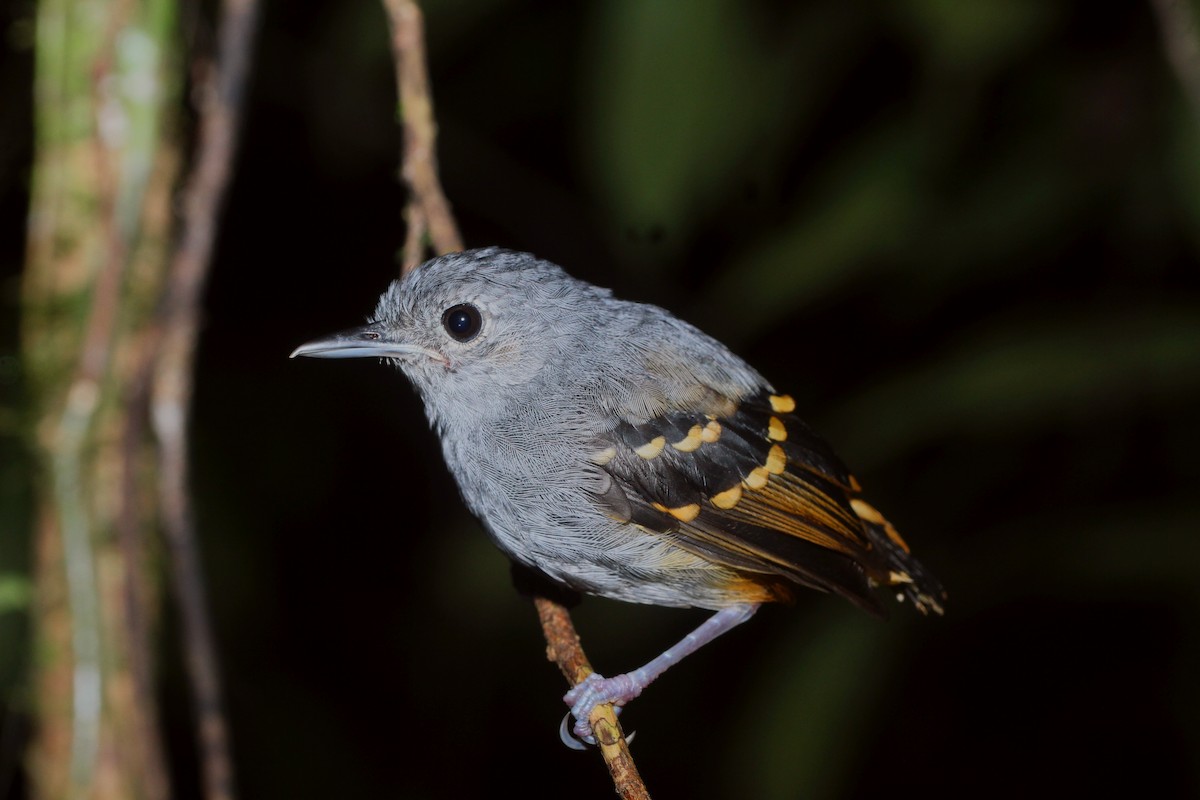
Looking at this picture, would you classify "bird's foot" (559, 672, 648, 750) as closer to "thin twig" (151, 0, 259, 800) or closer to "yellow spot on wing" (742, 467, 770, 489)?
"yellow spot on wing" (742, 467, 770, 489)

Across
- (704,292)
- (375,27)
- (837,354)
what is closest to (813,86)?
(704,292)

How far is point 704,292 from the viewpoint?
4.22m

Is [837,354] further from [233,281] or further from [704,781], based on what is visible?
[233,281]

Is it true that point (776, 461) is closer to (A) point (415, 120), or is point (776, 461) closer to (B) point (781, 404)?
(B) point (781, 404)

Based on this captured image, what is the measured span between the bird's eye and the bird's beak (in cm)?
9

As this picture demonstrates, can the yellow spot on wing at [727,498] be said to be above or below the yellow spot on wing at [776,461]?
below

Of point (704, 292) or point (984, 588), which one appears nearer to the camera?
point (984, 588)

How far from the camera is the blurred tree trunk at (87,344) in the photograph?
2156 mm

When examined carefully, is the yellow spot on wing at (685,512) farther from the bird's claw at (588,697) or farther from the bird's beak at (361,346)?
the bird's beak at (361,346)

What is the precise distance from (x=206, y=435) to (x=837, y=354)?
2519 millimetres

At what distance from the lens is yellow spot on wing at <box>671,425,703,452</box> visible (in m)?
2.73

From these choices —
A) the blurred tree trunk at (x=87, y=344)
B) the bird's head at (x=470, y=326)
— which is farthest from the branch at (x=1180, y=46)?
the blurred tree trunk at (x=87, y=344)

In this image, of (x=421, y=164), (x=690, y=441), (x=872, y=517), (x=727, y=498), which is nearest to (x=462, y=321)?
(x=421, y=164)

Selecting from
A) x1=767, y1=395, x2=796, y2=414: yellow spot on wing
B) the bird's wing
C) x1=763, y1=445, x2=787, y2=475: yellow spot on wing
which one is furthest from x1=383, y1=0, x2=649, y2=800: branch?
x1=767, y1=395, x2=796, y2=414: yellow spot on wing
